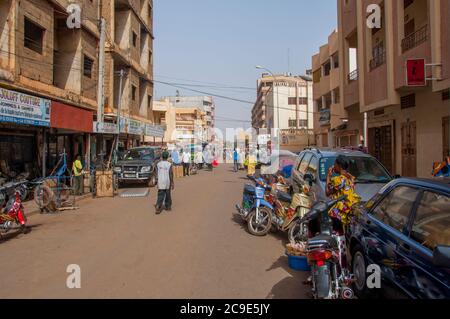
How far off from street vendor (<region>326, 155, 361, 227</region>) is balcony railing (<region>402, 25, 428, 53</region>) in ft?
30.5

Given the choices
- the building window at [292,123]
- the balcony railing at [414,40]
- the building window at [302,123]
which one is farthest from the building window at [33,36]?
the building window at [302,123]

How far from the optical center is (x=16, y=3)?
1326 cm

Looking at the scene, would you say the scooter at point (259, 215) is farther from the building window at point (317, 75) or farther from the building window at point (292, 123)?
the building window at point (292, 123)

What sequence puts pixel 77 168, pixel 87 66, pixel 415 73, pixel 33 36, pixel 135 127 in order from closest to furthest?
pixel 415 73
pixel 77 168
pixel 33 36
pixel 87 66
pixel 135 127

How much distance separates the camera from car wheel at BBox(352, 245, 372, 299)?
168 inches

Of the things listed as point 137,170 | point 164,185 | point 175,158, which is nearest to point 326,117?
point 175,158

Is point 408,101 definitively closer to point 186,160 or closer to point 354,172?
point 354,172

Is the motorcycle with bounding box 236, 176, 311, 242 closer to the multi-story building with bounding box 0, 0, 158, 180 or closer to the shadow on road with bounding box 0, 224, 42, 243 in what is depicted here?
the shadow on road with bounding box 0, 224, 42, 243

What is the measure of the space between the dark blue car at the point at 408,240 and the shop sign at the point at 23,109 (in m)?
10.2

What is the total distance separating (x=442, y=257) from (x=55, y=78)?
19.2m

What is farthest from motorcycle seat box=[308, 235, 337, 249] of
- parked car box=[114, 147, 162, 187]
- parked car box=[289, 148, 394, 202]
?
parked car box=[114, 147, 162, 187]

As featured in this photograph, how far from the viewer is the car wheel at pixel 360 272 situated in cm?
426

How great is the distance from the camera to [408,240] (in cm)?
350
